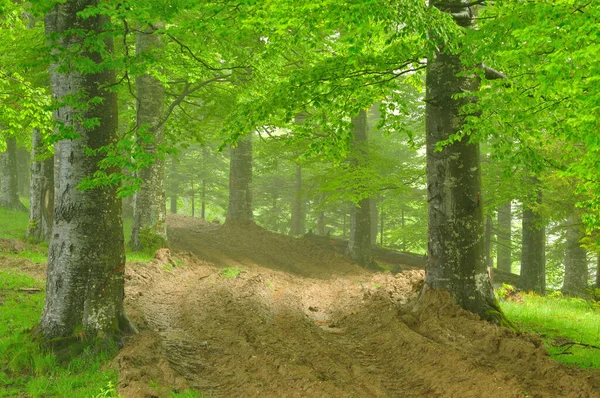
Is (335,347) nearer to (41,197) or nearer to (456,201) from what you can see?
(456,201)

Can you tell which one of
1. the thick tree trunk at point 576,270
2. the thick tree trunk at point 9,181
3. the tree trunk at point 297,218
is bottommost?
the thick tree trunk at point 576,270

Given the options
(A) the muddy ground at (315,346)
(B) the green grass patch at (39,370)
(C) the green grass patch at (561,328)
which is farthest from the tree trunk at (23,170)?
(C) the green grass patch at (561,328)

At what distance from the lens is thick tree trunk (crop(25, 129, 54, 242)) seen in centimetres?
1349

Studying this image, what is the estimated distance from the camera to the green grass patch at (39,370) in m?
4.86

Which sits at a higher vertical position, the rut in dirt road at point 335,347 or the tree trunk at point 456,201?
the tree trunk at point 456,201

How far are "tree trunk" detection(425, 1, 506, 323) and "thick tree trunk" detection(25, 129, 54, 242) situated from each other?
38.4ft

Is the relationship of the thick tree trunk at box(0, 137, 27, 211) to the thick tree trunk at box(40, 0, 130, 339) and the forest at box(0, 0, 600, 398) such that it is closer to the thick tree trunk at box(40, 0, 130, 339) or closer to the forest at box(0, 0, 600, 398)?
the forest at box(0, 0, 600, 398)

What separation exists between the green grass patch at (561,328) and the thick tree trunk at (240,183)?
11926mm

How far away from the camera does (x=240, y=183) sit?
1930 cm

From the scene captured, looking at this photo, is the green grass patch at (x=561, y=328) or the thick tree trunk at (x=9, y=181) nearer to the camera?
the green grass patch at (x=561, y=328)

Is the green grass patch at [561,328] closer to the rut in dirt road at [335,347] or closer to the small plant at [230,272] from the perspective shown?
the rut in dirt road at [335,347]

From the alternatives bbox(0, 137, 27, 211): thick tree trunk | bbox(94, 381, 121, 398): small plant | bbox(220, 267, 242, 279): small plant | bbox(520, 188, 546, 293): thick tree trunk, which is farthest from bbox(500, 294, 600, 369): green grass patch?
bbox(0, 137, 27, 211): thick tree trunk

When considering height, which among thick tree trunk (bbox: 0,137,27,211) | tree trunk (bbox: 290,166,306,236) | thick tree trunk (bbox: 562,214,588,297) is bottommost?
thick tree trunk (bbox: 562,214,588,297)

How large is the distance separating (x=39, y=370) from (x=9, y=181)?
735 inches
